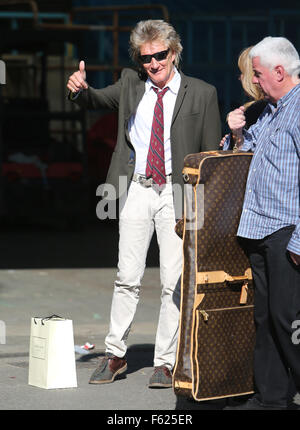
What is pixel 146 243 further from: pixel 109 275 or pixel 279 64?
pixel 109 275

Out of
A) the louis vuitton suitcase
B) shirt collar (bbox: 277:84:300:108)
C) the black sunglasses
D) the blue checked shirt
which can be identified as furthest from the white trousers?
shirt collar (bbox: 277:84:300:108)

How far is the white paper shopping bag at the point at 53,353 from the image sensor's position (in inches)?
234

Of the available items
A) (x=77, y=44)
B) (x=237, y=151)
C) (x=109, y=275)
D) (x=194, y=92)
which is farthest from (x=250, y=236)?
(x=77, y=44)

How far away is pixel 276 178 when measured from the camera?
502 centimetres

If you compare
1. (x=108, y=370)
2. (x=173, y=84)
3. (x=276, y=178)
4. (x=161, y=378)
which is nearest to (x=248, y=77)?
(x=173, y=84)

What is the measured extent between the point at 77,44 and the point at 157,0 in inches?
136

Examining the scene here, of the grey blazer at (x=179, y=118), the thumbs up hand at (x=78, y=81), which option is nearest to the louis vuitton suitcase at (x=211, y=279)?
the grey blazer at (x=179, y=118)

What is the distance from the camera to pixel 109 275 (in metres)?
10.9

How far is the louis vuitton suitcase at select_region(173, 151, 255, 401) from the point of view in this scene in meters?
5.05

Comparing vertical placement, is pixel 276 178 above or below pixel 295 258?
above

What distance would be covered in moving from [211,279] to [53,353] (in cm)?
129

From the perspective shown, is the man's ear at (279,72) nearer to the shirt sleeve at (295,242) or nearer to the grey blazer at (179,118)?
the shirt sleeve at (295,242)

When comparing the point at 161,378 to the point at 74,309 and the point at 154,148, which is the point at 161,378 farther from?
the point at 74,309
